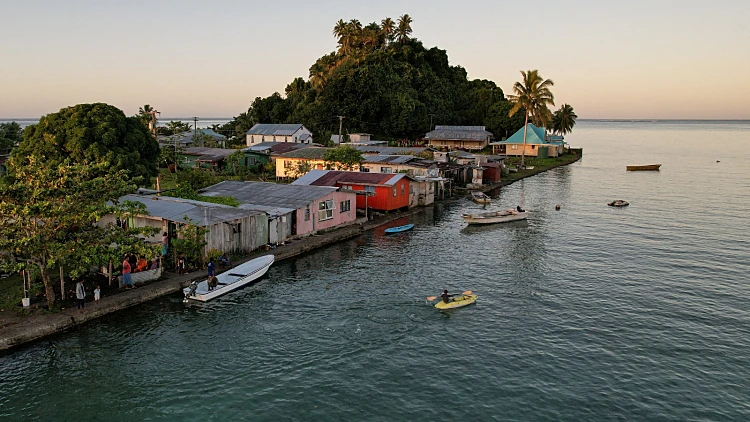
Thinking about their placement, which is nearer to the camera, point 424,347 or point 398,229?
point 424,347

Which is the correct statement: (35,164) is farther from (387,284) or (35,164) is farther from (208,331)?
(387,284)

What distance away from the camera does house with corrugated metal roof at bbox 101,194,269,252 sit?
3162 centimetres

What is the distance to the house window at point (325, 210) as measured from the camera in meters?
41.6

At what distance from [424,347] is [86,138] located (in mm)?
30158

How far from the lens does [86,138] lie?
37.9m

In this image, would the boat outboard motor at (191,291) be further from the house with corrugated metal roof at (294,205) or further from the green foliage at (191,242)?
the house with corrugated metal roof at (294,205)

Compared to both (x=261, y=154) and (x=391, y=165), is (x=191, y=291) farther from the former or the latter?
(x=261, y=154)

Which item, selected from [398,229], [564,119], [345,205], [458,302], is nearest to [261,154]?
[345,205]

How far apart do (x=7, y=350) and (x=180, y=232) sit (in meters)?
10.8

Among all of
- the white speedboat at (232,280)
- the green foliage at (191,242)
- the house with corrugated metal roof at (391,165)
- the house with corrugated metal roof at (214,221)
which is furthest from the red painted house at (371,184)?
the green foliage at (191,242)

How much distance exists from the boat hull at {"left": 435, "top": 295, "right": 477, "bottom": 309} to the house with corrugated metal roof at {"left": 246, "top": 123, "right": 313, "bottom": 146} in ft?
266

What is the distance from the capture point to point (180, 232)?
30.3 metres

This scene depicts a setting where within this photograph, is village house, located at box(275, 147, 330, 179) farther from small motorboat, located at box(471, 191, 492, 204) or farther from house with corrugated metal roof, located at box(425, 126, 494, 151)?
house with corrugated metal roof, located at box(425, 126, 494, 151)

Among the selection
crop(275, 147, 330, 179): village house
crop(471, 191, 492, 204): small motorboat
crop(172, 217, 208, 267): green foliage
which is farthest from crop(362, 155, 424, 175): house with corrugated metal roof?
crop(172, 217, 208, 267): green foliage
